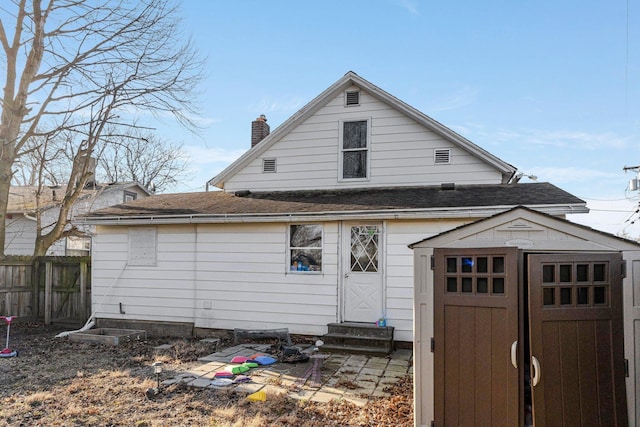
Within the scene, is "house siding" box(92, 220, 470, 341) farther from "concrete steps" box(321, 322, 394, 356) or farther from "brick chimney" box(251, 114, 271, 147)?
"brick chimney" box(251, 114, 271, 147)

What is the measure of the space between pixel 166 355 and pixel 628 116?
539 inches

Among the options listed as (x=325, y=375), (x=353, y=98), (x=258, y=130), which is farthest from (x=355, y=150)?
(x=325, y=375)

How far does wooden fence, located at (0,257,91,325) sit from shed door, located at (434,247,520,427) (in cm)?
1011

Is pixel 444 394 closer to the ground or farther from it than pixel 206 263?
closer to the ground

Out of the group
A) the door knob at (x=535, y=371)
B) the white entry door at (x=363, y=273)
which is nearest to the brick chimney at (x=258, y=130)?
the white entry door at (x=363, y=273)

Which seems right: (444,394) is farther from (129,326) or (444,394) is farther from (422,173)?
(129,326)

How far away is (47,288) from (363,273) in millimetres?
8682

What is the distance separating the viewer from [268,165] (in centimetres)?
1089

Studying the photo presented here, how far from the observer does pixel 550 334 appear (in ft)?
11.9

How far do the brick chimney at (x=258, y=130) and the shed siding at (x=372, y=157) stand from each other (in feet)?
4.72

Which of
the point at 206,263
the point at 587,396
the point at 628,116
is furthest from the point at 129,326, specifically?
the point at 628,116

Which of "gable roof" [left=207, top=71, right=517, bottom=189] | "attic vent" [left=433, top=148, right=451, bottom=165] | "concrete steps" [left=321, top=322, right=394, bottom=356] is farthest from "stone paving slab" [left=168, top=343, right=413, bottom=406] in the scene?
"gable roof" [left=207, top=71, right=517, bottom=189]

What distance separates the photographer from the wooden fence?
11062 millimetres

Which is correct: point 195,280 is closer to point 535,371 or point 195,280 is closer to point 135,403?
point 135,403
